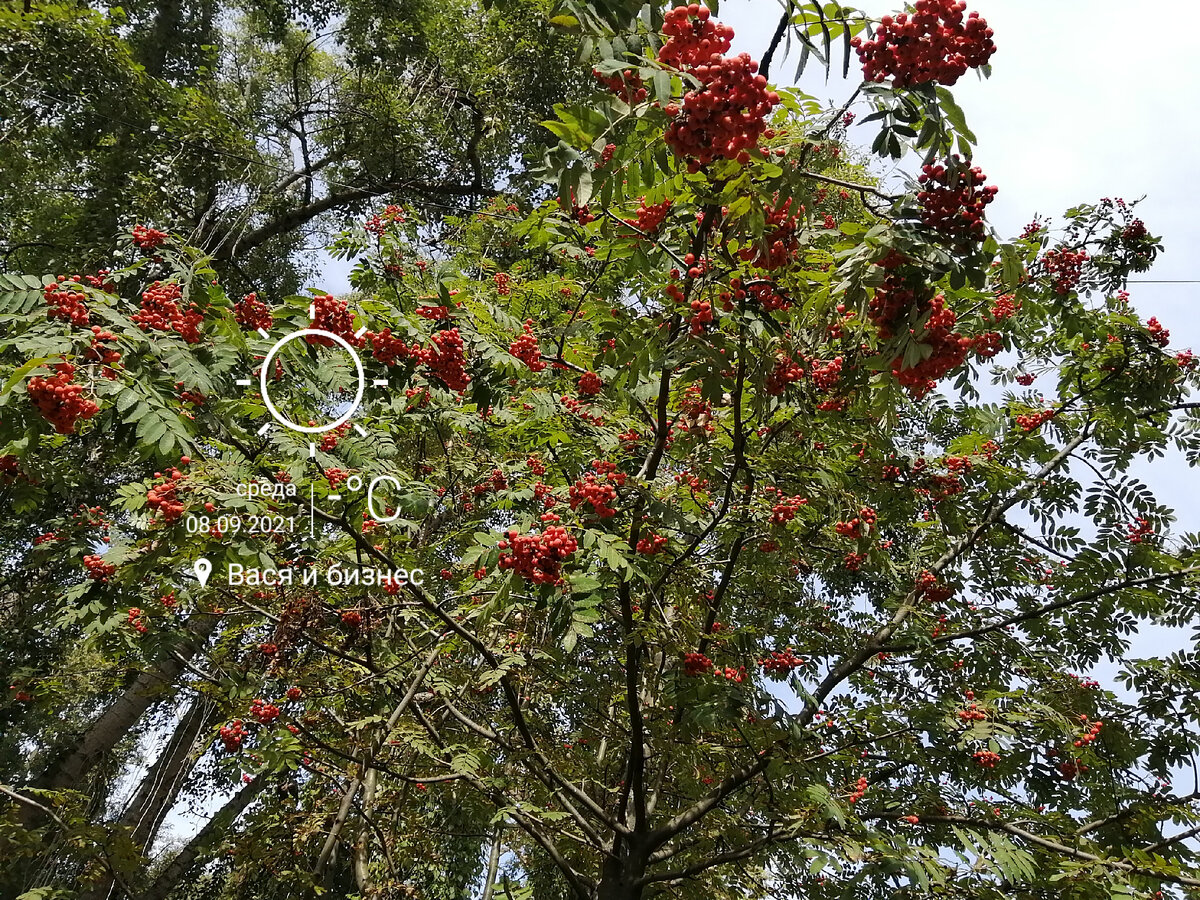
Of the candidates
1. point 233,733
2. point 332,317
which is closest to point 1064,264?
point 332,317

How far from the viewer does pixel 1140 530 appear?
4.86 metres

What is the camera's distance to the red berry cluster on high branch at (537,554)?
286 centimetres

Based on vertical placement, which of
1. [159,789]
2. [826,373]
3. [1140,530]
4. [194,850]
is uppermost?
[1140,530]

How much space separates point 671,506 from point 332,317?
1.92 meters

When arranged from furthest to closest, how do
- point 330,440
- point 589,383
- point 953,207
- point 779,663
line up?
point 779,663, point 589,383, point 330,440, point 953,207

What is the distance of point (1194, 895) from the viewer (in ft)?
11.9

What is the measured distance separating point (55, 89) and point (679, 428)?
869cm

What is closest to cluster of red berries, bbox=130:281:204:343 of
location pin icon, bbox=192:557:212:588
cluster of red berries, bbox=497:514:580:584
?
location pin icon, bbox=192:557:212:588

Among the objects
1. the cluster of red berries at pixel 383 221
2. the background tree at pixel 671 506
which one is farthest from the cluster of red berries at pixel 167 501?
the cluster of red berries at pixel 383 221

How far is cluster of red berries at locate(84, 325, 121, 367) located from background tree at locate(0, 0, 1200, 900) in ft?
0.10

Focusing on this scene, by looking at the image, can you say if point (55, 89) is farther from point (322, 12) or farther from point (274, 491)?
point (274, 491)

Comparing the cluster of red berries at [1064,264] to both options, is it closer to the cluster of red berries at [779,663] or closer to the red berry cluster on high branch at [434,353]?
the cluster of red berries at [779,663]

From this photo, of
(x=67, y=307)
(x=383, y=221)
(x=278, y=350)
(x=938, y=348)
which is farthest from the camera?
(x=383, y=221)

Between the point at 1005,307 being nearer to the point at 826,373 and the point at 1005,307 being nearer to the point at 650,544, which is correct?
the point at 826,373
